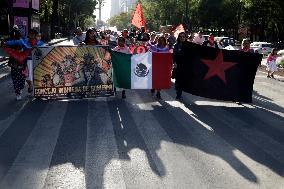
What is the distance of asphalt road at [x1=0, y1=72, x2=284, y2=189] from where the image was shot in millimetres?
6195

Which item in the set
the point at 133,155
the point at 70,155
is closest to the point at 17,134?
the point at 70,155

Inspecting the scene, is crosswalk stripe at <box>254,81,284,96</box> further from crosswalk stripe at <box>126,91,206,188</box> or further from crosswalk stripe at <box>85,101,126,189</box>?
crosswalk stripe at <box>85,101,126,189</box>

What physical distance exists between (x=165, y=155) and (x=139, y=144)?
75 centimetres

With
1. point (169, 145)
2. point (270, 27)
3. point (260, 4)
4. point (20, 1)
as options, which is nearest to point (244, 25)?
point (270, 27)

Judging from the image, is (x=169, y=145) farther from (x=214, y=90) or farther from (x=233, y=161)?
(x=214, y=90)

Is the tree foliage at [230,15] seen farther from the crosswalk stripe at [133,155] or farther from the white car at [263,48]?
the crosswalk stripe at [133,155]

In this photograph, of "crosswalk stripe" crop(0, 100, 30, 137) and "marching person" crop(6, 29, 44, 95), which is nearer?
"crosswalk stripe" crop(0, 100, 30, 137)

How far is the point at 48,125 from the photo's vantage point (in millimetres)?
9359

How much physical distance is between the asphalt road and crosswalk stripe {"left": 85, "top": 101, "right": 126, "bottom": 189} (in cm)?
1

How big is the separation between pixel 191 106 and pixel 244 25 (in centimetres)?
6965

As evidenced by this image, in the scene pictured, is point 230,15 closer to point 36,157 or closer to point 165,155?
point 165,155

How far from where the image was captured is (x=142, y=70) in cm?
1291

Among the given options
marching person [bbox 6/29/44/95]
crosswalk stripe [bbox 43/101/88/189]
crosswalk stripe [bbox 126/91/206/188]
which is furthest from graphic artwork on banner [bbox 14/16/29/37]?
crosswalk stripe [bbox 43/101/88/189]

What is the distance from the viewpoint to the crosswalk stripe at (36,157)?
599cm
